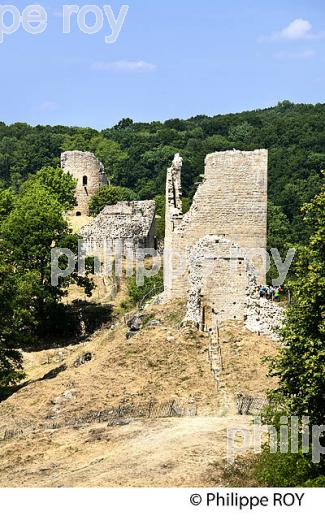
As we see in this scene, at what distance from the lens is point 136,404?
2673 centimetres

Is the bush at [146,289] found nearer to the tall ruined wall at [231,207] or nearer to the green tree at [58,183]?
the tall ruined wall at [231,207]

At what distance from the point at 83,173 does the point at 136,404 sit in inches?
1920

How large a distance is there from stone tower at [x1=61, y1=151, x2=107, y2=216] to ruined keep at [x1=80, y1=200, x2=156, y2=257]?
52.2 feet

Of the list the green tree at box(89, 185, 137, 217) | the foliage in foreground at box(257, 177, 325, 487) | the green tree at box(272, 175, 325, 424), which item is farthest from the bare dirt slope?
the green tree at box(89, 185, 137, 217)

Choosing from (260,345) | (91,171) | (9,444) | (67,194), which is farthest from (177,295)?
(91,171)

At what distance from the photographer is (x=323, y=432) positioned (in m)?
21.2

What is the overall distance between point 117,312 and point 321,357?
24962 millimetres

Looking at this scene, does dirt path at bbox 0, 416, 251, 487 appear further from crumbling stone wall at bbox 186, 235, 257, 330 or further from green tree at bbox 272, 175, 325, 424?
crumbling stone wall at bbox 186, 235, 257, 330

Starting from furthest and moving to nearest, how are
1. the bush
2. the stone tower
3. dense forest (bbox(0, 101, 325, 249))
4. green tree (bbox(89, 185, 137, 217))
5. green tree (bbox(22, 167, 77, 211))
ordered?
dense forest (bbox(0, 101, 325, 249))
the stone tower
green tree (bbox(89, 185, 137, 217))
green tree (bbox(22, 167, 77, 211))
the bush

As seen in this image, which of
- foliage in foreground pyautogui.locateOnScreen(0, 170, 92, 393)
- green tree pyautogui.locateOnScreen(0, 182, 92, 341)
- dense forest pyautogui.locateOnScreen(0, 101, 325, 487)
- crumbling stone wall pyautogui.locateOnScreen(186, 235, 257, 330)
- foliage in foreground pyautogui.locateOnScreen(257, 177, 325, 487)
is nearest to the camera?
foliage in foreground pyautogui.locateOnScreen(257, 177, 325, 487)

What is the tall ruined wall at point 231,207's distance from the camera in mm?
33000

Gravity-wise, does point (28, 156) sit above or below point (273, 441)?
above

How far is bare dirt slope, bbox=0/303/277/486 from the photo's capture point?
21.8 meters

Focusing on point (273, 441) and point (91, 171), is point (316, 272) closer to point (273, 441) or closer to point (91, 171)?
point (273, 441)
